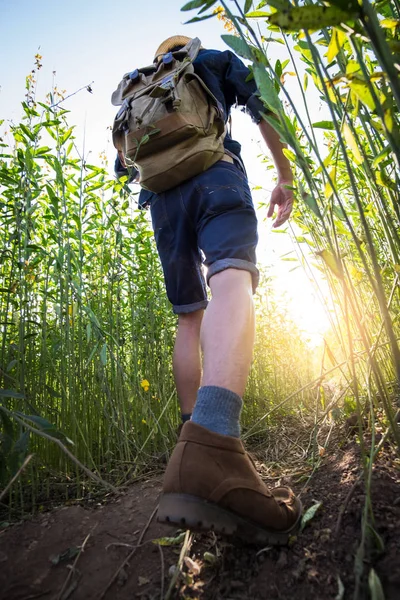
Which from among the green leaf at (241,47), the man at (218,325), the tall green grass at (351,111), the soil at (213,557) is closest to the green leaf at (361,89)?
the tall green grass at (351,111)

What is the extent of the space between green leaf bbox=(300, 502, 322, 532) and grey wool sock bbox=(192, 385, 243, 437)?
9.4 inches

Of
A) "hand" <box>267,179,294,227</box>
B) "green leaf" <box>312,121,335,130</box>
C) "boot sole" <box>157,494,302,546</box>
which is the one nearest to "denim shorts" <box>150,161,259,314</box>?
"hand" <box>267,179,294,227</box>

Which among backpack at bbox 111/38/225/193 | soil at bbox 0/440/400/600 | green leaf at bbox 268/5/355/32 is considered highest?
backpack at bbox 111/38/225/193

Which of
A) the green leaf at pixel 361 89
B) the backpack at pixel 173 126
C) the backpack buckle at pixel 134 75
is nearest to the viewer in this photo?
the green leaf at pixel 361 89

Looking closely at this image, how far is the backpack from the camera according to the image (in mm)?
1173

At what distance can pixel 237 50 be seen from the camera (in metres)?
0.71

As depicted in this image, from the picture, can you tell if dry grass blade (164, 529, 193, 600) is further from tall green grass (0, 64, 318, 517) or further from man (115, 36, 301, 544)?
tall green grass (0, 64, 318, 517)

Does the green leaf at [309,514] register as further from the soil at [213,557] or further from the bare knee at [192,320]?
the bare knee at [192,320]

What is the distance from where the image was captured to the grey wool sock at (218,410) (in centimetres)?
80

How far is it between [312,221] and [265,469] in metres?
0.93

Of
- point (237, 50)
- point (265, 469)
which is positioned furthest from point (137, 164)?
point (265, 469)

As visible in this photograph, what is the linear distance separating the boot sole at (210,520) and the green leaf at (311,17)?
2.68 feet

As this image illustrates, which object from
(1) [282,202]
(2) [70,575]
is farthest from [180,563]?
(1) [282,202]

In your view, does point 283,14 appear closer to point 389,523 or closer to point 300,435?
point 389,523
